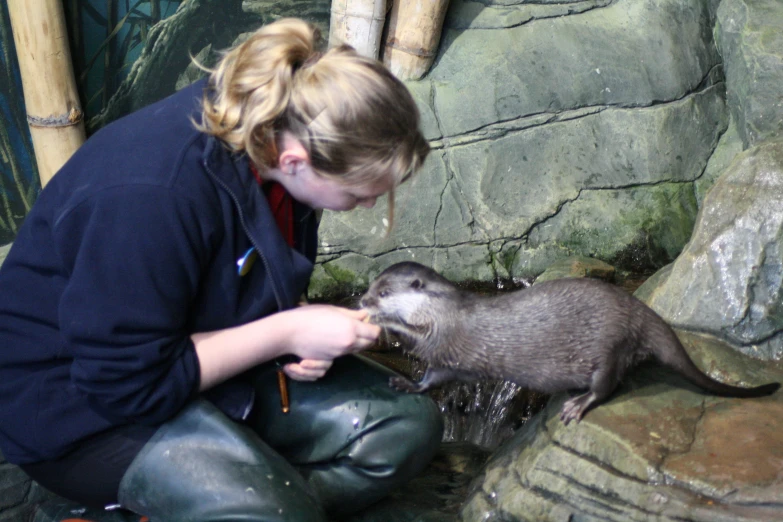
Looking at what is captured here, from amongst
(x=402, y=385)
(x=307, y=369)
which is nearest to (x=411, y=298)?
(x=402, y=385)

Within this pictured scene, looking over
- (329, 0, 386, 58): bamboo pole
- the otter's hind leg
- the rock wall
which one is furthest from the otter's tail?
(329, 0, 386, 58): bamboo pole

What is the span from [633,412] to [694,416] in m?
0.18

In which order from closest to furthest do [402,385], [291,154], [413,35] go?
[291,154], [402,385], [413,35]

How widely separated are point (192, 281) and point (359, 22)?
2.77 metres

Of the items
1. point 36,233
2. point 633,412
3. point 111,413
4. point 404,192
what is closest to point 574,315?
point 633,412

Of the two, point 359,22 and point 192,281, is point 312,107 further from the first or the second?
point 359,22

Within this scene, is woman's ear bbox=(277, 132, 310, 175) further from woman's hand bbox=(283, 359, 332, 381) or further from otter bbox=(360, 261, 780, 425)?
otter bbox=(360, 261, 780, 425)

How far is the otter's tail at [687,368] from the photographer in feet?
8.46

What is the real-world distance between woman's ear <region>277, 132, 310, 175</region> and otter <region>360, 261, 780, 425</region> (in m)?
0.83

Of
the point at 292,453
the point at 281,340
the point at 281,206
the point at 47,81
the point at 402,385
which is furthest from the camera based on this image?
the point at 47,81

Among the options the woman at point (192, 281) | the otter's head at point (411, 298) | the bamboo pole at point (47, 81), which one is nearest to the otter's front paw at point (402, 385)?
the otter's head at point (411, 298)

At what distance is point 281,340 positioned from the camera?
2.04m

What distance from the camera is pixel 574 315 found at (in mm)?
2637

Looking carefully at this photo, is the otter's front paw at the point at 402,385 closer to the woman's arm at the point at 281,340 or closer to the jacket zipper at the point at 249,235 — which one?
the woman's arm at the point at 281,340
